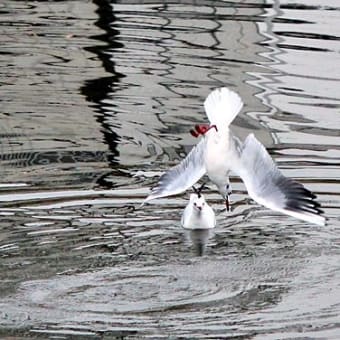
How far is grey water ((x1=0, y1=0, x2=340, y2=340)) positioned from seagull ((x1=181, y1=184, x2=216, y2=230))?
8cm

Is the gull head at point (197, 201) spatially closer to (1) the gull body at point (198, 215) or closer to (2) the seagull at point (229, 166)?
(1) the gull body at point (198, 215)

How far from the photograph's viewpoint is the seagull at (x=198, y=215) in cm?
998

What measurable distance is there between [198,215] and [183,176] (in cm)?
41

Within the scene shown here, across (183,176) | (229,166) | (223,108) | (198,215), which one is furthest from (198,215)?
(223,108)

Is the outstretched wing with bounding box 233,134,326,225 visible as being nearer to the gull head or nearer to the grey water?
the grey water

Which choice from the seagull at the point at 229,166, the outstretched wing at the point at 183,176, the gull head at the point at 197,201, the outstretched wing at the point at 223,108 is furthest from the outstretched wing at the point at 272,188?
the gull head at the point at 197,201

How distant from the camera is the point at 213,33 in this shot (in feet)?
54.9

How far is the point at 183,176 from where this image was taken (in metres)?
9.69

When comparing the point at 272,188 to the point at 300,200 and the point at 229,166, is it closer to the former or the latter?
the point at 300,200

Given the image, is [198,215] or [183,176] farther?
[198,215]

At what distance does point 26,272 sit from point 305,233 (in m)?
2.10

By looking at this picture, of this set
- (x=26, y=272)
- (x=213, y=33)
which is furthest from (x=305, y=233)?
(x=213, y=33)

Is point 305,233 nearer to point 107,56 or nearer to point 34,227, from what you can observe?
point 34,227

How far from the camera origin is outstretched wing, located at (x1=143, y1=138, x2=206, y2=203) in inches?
375
